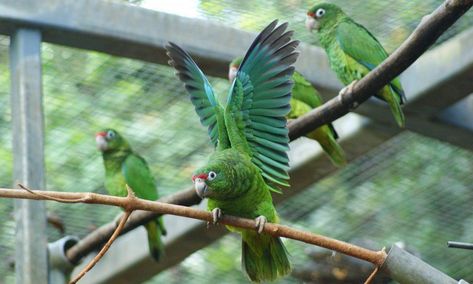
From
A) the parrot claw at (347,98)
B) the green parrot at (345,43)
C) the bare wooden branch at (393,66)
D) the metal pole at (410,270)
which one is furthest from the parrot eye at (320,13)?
the metal pole at (410,270)

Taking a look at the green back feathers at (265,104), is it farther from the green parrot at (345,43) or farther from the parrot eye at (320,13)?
the parrot eye at (320,13)

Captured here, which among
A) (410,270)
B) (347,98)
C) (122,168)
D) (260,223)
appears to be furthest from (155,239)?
(410,270)

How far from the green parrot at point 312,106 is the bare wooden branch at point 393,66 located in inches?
8.2

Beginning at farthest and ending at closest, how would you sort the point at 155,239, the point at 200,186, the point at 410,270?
the point at 155,239, the point at 200,186, the point at 410,270

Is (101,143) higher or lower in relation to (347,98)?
lower

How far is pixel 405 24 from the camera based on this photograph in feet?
9.55

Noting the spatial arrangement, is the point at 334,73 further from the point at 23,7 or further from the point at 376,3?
the point at 23,7

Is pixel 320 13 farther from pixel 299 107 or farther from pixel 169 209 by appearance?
pixel 169 209

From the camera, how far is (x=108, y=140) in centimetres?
331

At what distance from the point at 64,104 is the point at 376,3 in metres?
0.98

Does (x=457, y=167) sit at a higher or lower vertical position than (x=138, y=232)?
higher

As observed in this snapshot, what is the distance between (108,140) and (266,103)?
1.36 metres

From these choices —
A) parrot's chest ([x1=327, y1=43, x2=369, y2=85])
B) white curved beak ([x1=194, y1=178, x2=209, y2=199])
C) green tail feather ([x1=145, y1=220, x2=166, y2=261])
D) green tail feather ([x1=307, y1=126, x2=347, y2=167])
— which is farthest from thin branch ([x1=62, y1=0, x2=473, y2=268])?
white curved beak ([x1=194, y1=178, x2=209, y2=199])

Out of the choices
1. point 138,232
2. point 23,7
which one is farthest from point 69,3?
point 138,232
